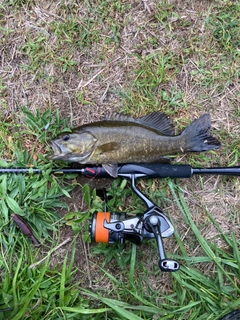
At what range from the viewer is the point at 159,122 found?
350 centimetres

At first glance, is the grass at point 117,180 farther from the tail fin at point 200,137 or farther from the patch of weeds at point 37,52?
the tail fin at point 200,137

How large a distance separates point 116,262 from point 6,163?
5.24 feet

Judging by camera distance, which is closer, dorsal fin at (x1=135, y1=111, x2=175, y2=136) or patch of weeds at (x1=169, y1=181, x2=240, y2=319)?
patch of weeds at (x1=169, y1=181, x2=240, y2=319)

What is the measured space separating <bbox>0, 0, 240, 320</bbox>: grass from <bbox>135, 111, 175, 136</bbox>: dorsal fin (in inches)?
5.4

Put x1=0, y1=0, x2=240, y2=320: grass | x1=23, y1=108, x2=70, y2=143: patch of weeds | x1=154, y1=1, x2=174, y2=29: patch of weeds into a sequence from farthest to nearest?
x1=154, y1=1, x2=174, y2=29: patch of weeds
x1=23, y1=108, x2=70, y2=143: patch of weeds
x1=0, y1=0, x2=240, y2=320: grass

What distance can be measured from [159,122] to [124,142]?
1.54 feet

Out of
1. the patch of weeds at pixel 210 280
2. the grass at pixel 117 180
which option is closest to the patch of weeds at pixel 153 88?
the grass at pixel 117 180

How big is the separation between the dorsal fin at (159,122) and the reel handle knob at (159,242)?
3.18 ft

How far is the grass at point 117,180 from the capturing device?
341 centimetres

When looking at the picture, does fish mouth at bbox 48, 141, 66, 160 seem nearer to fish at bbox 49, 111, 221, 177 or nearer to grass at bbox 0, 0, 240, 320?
fish at bbox 49, 111, 221, 177

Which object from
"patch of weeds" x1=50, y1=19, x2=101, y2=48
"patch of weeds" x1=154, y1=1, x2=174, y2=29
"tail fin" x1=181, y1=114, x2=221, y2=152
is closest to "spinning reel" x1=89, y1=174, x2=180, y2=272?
"tail fin" x1=181, y1=114, x2=221, y2=152

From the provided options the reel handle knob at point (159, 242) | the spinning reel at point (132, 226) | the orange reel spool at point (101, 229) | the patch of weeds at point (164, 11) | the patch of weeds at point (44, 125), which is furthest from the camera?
the patch of weeds at point (164, 11)

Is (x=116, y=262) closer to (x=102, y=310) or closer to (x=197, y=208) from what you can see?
(x=102, y=310)

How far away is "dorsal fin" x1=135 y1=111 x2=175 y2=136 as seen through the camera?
347 cm
